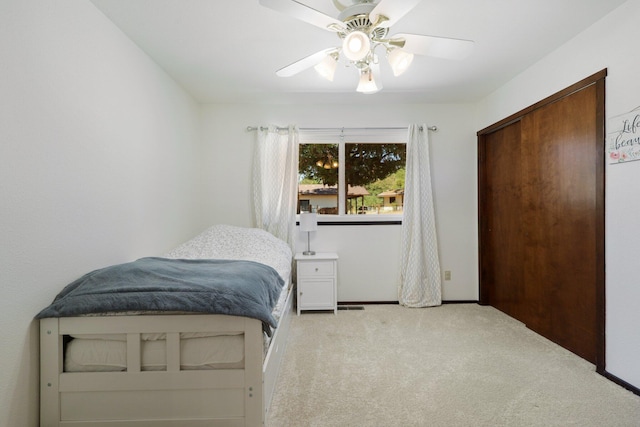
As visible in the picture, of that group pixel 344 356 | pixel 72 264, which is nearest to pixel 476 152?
pixel 344 356

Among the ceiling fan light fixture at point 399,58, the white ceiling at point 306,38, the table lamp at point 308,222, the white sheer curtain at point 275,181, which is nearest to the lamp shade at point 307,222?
the table lamp at point 308,222

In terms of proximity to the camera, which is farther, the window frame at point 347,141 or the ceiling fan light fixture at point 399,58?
the window frame at point 347,141

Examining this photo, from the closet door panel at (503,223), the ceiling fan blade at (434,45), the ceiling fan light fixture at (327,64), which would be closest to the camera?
the ceiling fan blade at (434,45)

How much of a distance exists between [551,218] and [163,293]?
2804 mm

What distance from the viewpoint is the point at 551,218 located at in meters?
2.46

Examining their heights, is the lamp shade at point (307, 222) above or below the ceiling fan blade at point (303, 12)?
below

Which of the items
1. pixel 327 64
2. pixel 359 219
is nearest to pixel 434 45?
pixel 327 64

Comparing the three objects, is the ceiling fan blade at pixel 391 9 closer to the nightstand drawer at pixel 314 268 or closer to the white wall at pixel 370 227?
the white wall at pixel 370 227

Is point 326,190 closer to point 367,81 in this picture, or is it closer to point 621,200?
point 367,81

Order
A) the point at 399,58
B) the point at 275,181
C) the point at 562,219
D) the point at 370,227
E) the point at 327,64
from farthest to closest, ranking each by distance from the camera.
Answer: the point at 370,227, the point at 275,181, the point at 562,219, the point at 327,64, the point at 399,58

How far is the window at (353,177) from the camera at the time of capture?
11.8 ft

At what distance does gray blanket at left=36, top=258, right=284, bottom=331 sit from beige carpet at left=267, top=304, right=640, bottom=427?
62 centimetres

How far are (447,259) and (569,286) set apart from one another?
1.29 meters

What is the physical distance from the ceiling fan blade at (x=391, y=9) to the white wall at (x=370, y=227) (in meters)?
2.08
